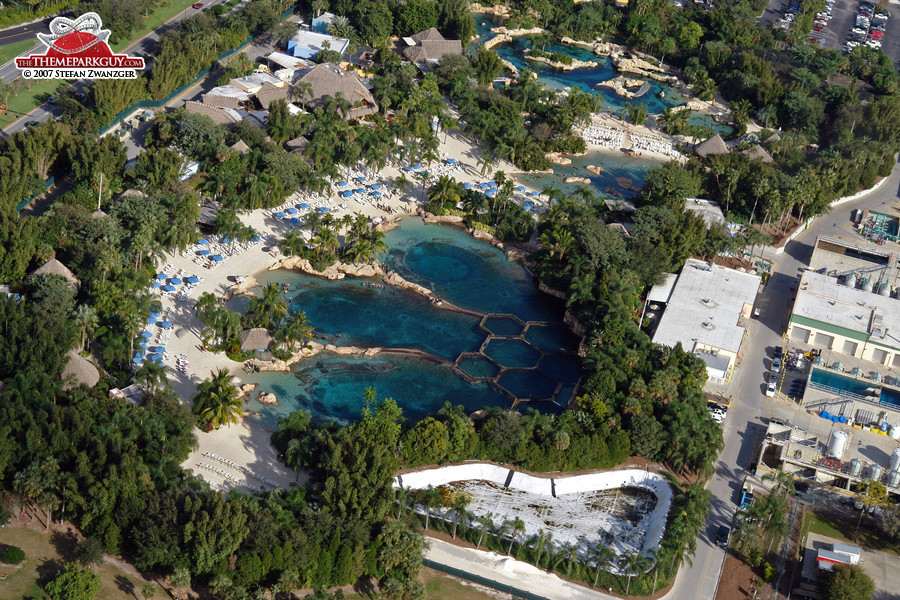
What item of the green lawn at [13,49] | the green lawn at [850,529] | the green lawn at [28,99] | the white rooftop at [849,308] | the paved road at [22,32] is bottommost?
the green lawn at [850,529]

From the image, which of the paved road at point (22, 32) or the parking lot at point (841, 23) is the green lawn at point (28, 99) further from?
the parking lot at point (841, 23)

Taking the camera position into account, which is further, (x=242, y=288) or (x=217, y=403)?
(x=242, y=288)

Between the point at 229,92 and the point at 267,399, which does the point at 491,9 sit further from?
the point at 267,399

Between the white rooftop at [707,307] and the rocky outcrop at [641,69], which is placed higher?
the rocky outcrop at [641,69]

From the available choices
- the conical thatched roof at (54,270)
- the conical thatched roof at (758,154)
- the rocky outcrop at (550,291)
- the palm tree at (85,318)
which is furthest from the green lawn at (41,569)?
the conical thatched roof at (758,154)

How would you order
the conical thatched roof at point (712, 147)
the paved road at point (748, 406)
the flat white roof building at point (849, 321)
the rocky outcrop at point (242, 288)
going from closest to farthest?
the paved road at point (748, 406)
the rocky outcrop at point (242, 288)
the flat white roof building at point (849, 321)
the conical thatched roof at point (712, 147)

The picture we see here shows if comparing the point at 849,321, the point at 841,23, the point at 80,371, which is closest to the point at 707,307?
the point at 849,321

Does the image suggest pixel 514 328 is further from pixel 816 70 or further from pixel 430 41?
pixel 816 70
